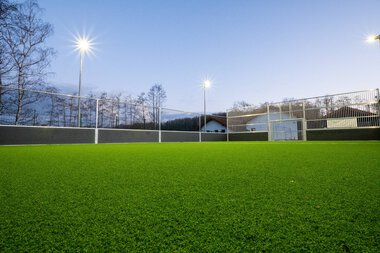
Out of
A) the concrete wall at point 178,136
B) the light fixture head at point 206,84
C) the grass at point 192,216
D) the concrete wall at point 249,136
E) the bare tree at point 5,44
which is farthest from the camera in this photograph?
the light fixture head at point 206,84

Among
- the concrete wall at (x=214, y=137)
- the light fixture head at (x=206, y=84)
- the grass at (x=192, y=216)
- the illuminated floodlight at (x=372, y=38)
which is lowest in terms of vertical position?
the grass at (x=192, y=216)

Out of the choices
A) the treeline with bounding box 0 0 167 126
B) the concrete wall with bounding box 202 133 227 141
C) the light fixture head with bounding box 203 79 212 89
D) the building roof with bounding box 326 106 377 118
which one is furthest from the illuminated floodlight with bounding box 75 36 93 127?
the building roof with bounding box 326 106 377 118

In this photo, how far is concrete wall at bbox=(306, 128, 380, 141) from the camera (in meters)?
11.4

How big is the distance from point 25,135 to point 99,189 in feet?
28.6

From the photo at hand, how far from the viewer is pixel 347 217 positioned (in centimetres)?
98

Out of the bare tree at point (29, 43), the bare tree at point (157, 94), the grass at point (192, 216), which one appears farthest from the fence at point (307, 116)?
the bare tree at point (29, 43)

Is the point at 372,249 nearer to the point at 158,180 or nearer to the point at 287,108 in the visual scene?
the point at 158,180

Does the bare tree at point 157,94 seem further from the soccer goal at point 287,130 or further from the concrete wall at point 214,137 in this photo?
the soccer goal at point 287,130

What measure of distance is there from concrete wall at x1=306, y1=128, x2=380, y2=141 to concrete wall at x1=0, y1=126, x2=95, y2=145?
1358 centimetres

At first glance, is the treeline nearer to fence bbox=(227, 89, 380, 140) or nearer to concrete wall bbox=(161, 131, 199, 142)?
concrete wall bbox=(161, 131, 199, 142)

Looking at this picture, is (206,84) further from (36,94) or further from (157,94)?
(36,94)

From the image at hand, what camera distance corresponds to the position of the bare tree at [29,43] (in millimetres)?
12812

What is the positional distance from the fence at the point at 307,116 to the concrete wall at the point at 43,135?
12.7 meters

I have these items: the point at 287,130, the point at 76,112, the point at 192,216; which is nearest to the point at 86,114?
the point at 76,112
